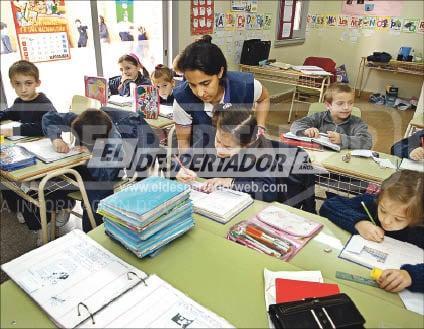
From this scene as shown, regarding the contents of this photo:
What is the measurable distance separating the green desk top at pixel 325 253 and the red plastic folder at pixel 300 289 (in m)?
0.07

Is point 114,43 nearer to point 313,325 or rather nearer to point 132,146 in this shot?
point 132,146

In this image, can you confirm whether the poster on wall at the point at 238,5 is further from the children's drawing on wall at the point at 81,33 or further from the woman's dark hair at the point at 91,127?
the woman's dark hair at the point at 91,127

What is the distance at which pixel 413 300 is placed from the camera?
35.8 inches

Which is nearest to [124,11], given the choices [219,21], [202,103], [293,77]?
[219,21]

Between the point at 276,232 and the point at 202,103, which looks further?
the point at 202,103

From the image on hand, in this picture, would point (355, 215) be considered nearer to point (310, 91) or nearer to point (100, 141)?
point (100, 141)

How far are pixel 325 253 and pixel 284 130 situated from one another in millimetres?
3568

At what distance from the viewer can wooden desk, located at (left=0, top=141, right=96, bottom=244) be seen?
1.68 m

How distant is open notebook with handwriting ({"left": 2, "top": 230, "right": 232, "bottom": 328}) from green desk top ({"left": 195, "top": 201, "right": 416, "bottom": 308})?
35cm

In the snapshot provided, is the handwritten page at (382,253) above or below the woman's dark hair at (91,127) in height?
below

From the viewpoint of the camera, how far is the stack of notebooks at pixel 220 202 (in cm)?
125

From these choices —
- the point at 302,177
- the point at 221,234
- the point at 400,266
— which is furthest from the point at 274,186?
the point at 400,266

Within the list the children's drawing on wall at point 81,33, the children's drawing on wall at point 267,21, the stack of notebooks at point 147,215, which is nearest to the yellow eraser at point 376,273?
the stack of notebooks at point 147,215

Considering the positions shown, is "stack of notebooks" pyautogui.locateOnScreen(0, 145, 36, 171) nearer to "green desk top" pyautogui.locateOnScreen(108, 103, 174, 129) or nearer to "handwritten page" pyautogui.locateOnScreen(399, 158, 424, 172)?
"green desk top" pyautogui.locateOnScreen(108, 103, 174, 129)
